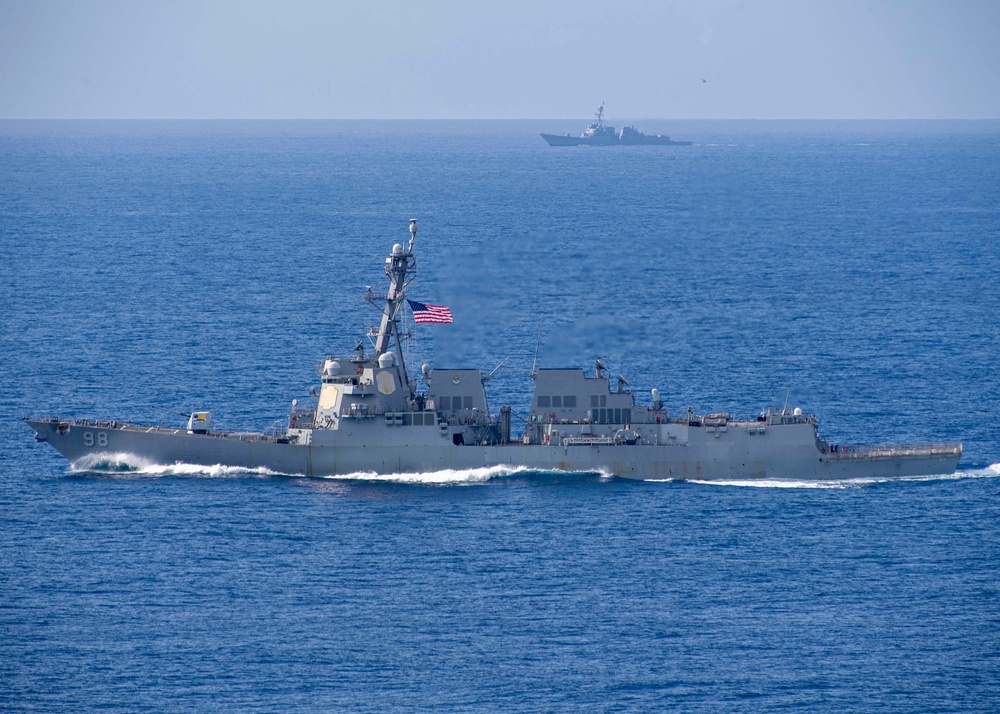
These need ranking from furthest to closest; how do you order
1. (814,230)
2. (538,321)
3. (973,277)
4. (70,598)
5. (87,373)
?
A: (814,230)
(973,277)
(538,321)
(87,373)
(70,598)

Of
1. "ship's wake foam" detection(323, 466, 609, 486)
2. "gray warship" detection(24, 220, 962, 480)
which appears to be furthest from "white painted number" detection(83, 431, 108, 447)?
"ship's wake foam" detection(323, 466, 609, 486)

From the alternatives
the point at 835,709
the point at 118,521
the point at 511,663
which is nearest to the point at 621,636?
the point at 511,663

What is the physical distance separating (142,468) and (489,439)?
1764 centimetres

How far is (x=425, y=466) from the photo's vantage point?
75.4m

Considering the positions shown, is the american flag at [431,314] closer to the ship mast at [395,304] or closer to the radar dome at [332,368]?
the ship mast at [395,304]

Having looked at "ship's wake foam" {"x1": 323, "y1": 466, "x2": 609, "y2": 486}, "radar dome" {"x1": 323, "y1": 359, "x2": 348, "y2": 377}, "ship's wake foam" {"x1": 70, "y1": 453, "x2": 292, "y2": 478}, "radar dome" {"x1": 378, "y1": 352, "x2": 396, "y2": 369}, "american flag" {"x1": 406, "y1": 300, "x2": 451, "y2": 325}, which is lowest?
"ship's wake foam" {"x1": 70, "y1": 453, "x2": 292, "y2": 478}

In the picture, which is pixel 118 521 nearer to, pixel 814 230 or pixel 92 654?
pixel 92 654

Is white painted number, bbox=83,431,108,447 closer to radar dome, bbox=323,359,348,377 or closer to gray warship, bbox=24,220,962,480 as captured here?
gray warship, bbox=24,220,962,480

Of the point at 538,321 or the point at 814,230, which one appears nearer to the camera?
the point at 538,321

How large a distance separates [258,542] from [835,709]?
2653 cm

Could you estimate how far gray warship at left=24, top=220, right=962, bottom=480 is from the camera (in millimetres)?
74875

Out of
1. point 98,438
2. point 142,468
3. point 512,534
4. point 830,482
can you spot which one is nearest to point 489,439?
point 512,534

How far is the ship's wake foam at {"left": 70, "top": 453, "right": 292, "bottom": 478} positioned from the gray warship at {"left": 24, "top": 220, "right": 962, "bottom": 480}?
0.16 m

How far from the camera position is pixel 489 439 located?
251ft
